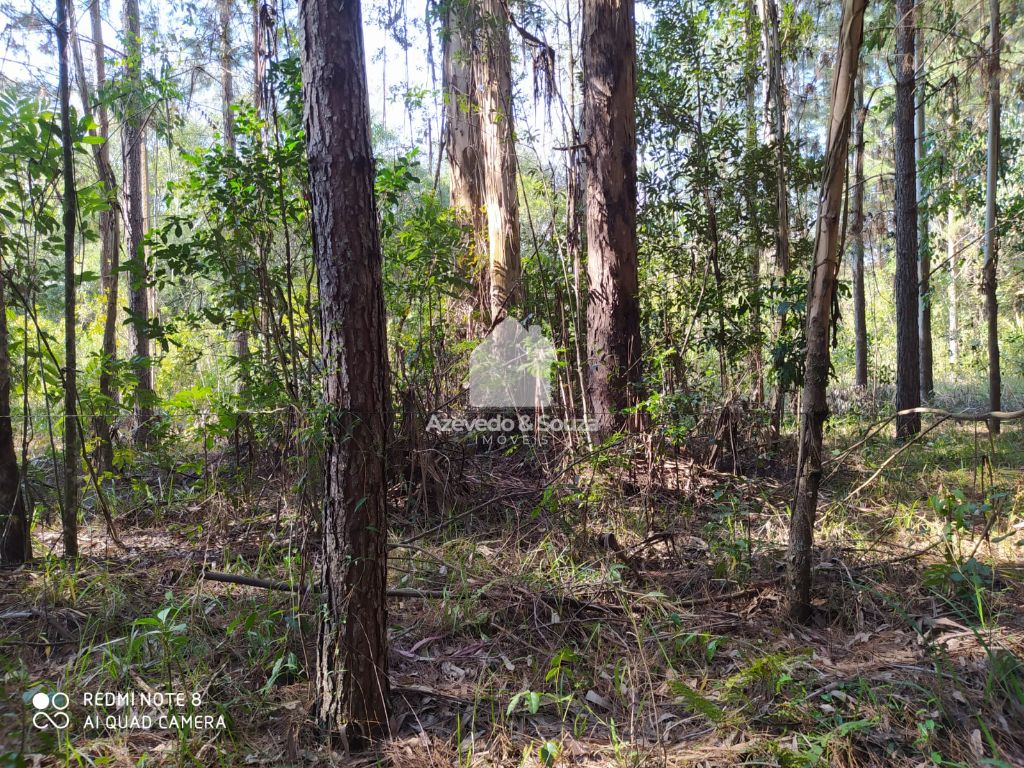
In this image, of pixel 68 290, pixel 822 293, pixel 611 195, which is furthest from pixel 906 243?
pixel 68 290

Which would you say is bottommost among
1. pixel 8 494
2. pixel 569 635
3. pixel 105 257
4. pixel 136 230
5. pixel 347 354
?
pixel 569 635

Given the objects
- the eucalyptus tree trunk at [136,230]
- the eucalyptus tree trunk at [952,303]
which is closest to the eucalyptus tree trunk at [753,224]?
the eucalyptus tree trunk at [136,230]

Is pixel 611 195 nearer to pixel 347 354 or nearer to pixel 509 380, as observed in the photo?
pixel 509 380

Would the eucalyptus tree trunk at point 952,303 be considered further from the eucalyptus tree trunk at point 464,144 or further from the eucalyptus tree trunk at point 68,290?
the eucalyptus tree trunk at point 68,290

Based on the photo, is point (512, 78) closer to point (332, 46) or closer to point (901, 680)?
point (332, 46)

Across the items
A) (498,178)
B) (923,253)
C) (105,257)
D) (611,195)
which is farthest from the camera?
(923,253)

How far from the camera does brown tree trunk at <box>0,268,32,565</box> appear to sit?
349 cm

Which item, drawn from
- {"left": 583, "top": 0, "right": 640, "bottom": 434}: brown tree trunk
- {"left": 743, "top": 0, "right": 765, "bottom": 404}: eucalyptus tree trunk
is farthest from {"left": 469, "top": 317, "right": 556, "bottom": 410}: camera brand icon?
{"left": 743, "top": 0, "right": 765, "bottom": 404}: eucalyptus tree trunk

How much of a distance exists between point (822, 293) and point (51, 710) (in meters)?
3.36

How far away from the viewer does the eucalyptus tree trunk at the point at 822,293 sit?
2.64 m

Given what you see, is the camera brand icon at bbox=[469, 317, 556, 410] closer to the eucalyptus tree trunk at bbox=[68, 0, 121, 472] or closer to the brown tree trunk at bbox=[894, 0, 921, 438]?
the eucalyptus tree trunk at bbox=[68, 0, 121, 472]

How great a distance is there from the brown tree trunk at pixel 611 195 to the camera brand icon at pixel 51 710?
389cm

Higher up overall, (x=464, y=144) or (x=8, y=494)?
(x=464, y=144)

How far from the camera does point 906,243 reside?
26.3 ft
